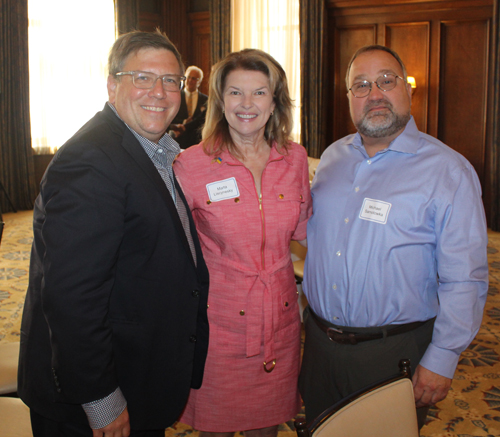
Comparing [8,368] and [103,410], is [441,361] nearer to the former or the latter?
[103,410]

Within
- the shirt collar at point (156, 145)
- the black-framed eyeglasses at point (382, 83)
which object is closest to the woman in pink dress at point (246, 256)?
the shirt collar at point (156, 145)

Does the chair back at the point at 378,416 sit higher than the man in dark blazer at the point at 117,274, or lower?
lower

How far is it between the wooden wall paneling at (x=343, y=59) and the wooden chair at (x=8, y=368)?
7101 millimetres

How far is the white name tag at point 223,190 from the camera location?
1.86m

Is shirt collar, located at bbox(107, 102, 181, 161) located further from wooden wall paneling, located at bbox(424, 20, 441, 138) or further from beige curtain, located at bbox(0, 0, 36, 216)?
beige curtain, located at bbox(0, 0, 36, 216)

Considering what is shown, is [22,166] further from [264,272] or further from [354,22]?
[264,272]

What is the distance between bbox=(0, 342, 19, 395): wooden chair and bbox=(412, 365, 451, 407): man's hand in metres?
1.63

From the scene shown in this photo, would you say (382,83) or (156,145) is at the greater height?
(382,83)

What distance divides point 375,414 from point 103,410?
752 mm

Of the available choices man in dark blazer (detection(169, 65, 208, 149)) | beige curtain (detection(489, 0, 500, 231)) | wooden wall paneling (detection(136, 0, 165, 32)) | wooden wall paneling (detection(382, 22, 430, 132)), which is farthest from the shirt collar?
wooden wall paneling (detection(136, 0, 165, 32))

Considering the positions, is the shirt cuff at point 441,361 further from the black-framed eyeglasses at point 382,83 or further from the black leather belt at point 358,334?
the black-framed eyeglasses at point 382,83

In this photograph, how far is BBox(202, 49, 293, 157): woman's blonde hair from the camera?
1.96 meters

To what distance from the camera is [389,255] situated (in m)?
1.69

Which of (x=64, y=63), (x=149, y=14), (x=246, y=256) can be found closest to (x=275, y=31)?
(x=149, y=14)
